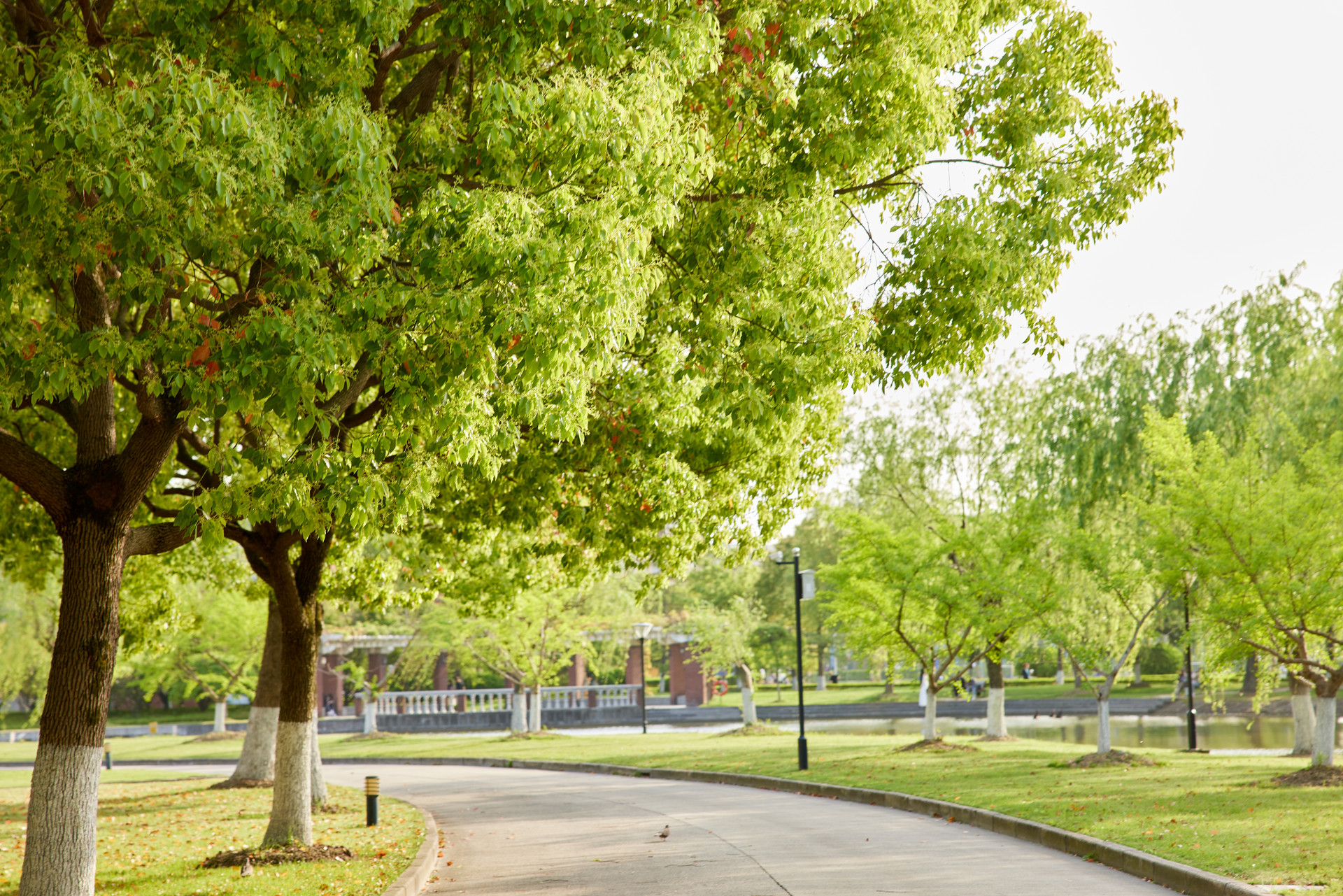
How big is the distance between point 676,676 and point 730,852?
148ft

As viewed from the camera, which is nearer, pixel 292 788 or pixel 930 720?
pixel 292 788

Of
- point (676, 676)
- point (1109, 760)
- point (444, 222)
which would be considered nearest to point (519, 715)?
point (676, 676)

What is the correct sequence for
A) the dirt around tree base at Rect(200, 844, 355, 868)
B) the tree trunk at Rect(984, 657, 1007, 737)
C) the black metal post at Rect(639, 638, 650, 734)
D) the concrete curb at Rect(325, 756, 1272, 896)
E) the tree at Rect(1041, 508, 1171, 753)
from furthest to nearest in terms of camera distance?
the black metal post at Rect(639, 638, 650, 734) → the tree trunk at Rect(984, 657, 1007, 737) → the tree at Rect(1041, 508, 1171, 753) → the dirt around tree base at Rect(200, 844, 355, 868) → the concrete curb at Rect(325, 756, 1272, 896)

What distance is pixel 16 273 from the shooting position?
807cm

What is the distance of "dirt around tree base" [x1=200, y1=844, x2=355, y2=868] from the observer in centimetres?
1222

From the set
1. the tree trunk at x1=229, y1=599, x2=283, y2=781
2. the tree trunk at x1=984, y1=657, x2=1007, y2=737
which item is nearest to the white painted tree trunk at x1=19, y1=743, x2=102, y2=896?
the tree trunk at x1=229, y1=599, x2=283, y2=781

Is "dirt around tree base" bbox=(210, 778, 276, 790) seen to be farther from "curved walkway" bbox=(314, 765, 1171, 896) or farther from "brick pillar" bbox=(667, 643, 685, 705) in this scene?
"brick pillar" bbox=(667, 643, 685, 705)

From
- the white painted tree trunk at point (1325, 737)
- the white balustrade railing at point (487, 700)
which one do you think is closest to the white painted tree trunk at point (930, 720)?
the white painted tree trunk at point (1325, 737)

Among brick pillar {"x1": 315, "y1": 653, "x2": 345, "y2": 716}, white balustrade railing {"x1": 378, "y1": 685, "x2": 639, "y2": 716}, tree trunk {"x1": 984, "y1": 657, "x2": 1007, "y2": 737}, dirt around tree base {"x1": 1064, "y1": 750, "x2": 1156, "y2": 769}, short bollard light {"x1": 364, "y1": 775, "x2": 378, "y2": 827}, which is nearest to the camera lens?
short bollard light {"x1": 364, "y1": 775, "x2": 378, "y2": 827}

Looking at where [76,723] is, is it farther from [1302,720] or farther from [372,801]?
[1302,720]

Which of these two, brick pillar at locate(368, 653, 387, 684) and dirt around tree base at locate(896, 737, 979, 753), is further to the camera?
brick pillar at locate(368, 653, 387, 684)

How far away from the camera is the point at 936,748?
26.0 metres

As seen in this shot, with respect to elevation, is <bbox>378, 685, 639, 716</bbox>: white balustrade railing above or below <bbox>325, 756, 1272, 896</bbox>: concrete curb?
below

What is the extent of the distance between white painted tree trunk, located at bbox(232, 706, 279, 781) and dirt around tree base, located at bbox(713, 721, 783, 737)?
1478 cm
